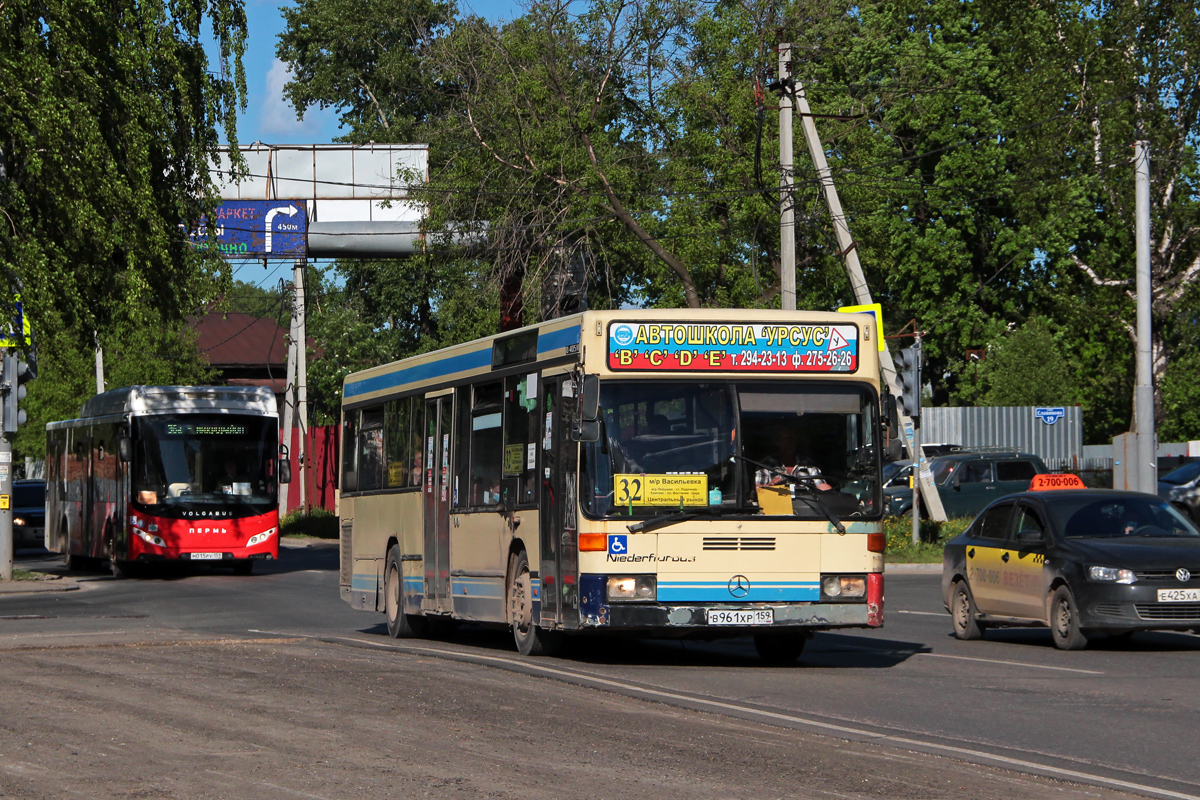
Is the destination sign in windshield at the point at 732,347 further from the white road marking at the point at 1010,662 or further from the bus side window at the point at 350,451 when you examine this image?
the bus side window at the point at 350,451

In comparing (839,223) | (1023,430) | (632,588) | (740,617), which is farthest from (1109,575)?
(1023,430)

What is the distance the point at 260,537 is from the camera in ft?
99.7

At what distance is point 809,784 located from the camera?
25.6 ft

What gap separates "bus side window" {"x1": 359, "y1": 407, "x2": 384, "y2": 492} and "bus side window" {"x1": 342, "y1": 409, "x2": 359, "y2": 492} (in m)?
0.17

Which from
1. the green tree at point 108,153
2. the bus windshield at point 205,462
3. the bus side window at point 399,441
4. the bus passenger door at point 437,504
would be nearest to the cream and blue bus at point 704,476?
the bus passenger door at point 437,504

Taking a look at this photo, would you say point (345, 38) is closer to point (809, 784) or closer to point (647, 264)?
point (647, 264)

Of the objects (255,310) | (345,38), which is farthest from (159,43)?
(255,310)

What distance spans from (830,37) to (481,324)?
13776mm

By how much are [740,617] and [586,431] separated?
1.96 meters

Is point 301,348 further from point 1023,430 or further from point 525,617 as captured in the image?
point 525,617

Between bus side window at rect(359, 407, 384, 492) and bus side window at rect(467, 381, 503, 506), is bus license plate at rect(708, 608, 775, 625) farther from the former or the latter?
bus side window at rect(359, 407, 384, 492)

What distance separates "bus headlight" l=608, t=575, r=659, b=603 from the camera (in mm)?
12992

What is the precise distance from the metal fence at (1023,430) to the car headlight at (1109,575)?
32453 mm

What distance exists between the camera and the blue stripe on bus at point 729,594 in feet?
42.9
